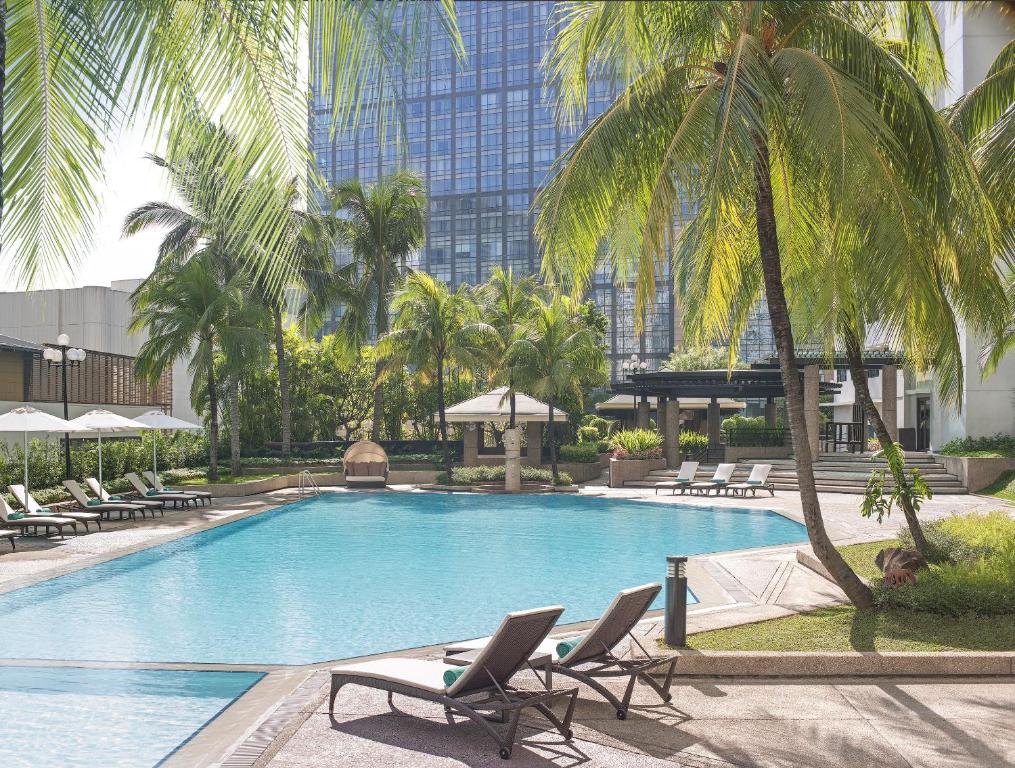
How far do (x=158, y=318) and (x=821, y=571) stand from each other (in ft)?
68.0

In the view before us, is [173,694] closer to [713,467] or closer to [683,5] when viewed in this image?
[683,5]

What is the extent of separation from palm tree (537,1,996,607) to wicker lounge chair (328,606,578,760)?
3.80 metres

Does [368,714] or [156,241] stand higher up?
[156,241]

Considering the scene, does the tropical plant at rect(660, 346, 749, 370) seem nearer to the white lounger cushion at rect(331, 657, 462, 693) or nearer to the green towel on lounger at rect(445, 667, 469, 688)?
the white lounger cushion at rect(331, 657, 462, 693)

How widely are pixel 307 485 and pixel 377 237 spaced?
9.69m

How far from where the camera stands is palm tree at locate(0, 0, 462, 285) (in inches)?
170

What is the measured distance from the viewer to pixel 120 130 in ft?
15.7

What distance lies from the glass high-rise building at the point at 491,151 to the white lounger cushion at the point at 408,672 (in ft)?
254

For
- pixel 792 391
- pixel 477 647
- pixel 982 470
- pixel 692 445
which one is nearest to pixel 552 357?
pixel 692 445

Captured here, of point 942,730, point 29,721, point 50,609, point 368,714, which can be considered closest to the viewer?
point 942,730

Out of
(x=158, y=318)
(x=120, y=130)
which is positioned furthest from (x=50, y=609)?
(x=158, y=318)

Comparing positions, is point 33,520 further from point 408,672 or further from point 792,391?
point 792,391

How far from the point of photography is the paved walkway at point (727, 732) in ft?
17.2

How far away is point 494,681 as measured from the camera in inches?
222
